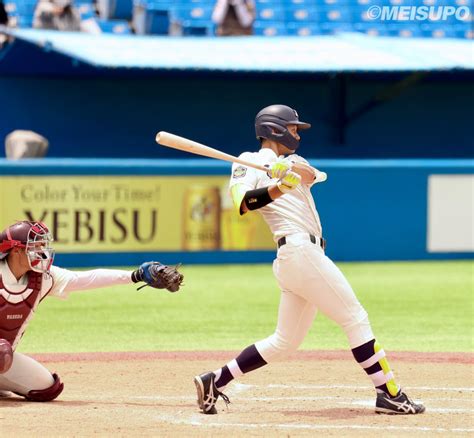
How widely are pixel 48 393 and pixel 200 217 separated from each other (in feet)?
26.4

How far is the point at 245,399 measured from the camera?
7.44m

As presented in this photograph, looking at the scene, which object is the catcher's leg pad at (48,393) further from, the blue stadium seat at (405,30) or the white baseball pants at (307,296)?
the blue stadium seat at (405,30)

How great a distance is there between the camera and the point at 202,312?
38.9 ft

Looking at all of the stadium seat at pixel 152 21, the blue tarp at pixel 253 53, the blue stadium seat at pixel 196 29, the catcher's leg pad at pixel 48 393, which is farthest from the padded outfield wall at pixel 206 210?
the catcher's leg pad at pixel 48 393

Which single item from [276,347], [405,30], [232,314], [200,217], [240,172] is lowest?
[232,314]

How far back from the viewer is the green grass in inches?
400

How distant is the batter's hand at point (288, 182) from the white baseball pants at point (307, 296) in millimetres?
408

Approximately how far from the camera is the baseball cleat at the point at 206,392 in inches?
268

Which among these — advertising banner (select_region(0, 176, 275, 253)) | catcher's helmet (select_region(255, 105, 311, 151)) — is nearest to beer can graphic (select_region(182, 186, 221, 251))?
advertising banner (select_region(0, 176, 275, 253))

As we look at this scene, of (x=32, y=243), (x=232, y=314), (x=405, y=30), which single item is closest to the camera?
(x=32, y=243)

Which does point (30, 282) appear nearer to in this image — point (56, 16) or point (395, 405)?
point (395, 405)

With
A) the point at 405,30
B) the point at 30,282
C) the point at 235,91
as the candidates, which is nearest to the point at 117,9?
the point at 235,91

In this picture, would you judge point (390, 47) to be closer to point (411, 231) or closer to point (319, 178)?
point (411, 231)

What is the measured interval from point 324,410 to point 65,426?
1604 millimetres
